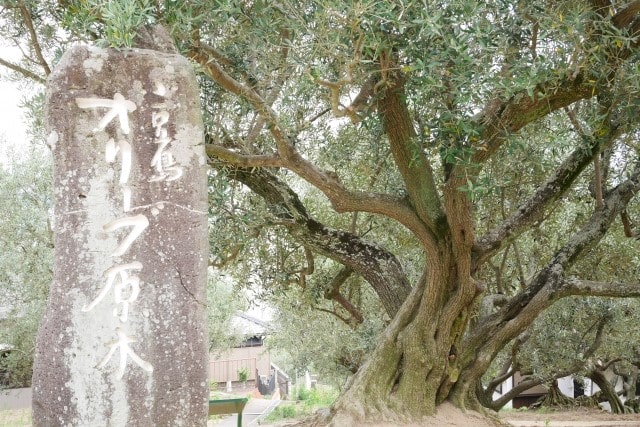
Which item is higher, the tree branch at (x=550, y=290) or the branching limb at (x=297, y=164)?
the branching limb at (x=297, y=164)

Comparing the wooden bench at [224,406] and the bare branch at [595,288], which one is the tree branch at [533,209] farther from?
the wooden bench at [224,406]

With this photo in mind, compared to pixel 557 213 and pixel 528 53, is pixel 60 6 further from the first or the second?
pixel 557 213

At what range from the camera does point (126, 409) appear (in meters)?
3.84

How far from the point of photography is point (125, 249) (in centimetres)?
402

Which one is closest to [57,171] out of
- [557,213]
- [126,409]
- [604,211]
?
[126,409]

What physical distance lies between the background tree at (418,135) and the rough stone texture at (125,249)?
44 cm

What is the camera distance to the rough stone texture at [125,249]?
12.7ft

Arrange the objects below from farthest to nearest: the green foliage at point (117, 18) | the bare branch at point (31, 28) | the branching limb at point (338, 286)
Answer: the branching limb at point (338, 286)
the bare branch at point (31, 28)
the green foliage at point (117, 18)

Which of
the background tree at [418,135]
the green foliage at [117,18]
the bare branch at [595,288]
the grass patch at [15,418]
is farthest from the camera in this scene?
the grass patch at [15,418]

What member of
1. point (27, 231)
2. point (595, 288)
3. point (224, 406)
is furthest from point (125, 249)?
point (27, 231)

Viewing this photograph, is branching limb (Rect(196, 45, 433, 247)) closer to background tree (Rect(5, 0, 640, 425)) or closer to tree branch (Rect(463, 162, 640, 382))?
background tree (Rect(5, 0, 640, 425))

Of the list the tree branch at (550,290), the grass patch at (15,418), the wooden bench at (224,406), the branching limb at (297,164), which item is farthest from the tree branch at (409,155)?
the grass patch at (15,418)

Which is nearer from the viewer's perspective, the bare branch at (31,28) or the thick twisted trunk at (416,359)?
the bare branch at (31,28)

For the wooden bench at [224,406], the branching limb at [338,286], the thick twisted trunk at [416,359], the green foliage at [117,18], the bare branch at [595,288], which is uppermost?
the green foliage at [117,18]
